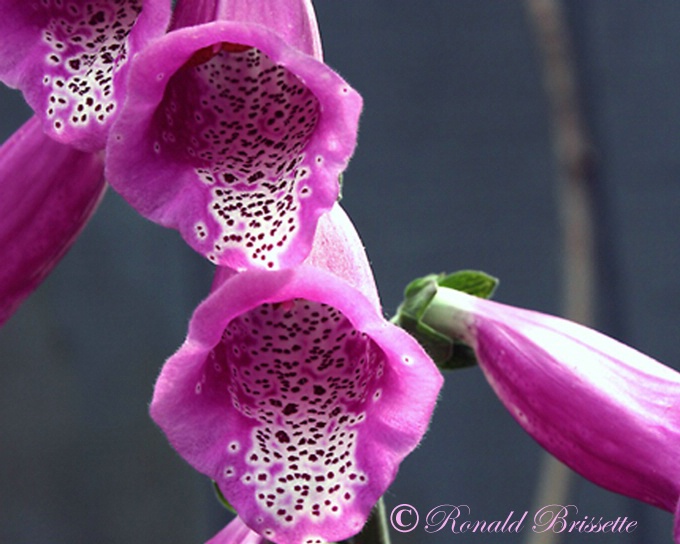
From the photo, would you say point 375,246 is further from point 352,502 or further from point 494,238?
point 352,502

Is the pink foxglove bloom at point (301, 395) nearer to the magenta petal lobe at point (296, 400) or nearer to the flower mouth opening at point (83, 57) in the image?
the magenta petal lobe at point (296, 400)

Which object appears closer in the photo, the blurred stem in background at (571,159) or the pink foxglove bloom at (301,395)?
the pink foxglove bloom at (301,395)

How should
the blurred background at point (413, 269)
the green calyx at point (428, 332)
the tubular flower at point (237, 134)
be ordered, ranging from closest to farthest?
the tubular flower at point (237, 134) < the green calyx at point (428, 332) < the blurred background at point (413, 269)

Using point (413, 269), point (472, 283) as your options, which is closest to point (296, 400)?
point (472, 283)

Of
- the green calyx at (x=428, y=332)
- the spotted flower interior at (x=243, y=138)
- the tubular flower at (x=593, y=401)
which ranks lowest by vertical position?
the green calyx at (x=428, y=332)

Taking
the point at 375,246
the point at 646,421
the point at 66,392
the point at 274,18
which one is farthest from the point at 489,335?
the point at 66,392

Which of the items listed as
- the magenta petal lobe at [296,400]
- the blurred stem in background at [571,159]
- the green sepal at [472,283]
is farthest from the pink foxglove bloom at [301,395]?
the blurred stem in background at [571,159]

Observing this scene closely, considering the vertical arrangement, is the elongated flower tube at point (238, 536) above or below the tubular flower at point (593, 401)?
below

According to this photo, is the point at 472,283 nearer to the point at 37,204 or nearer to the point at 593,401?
the point at 593,401
